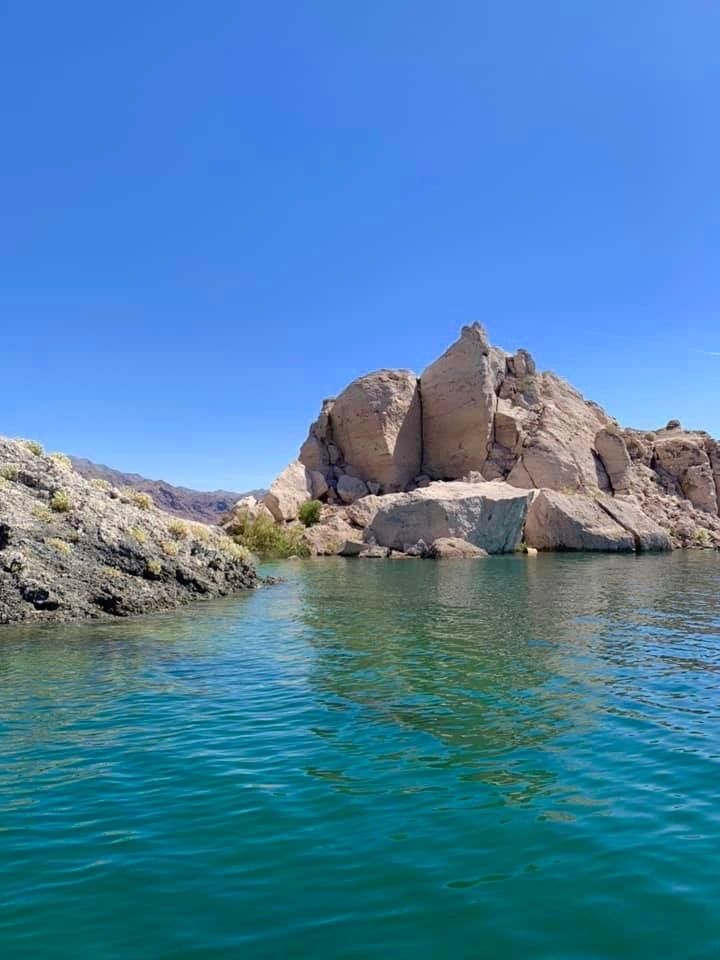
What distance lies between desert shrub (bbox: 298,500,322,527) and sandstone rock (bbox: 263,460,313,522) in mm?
1312

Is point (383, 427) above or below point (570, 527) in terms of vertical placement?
above

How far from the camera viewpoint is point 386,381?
7844 centimetres

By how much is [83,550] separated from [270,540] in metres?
34.9

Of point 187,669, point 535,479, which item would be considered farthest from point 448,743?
point 535,479

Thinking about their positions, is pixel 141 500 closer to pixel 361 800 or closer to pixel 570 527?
pixel 361 800

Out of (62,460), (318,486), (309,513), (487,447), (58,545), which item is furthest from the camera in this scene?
(318,486)

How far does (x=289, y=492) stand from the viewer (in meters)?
71.3

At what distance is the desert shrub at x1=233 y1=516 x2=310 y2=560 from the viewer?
2313 inches

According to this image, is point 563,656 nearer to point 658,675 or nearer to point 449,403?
point 658,675

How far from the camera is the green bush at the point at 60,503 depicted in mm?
26016

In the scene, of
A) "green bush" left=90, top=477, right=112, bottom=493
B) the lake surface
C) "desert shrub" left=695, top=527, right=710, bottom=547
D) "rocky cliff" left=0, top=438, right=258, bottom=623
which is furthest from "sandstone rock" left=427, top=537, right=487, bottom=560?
the lake surface

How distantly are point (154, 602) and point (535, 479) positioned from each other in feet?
A: 169

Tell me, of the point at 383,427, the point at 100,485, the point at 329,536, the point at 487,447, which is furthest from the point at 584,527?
the point at 100,485

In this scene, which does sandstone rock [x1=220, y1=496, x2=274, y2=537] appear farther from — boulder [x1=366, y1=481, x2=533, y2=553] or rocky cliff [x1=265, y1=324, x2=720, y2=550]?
boulder [x1=366, y1=481, x2=533, y2=553]
